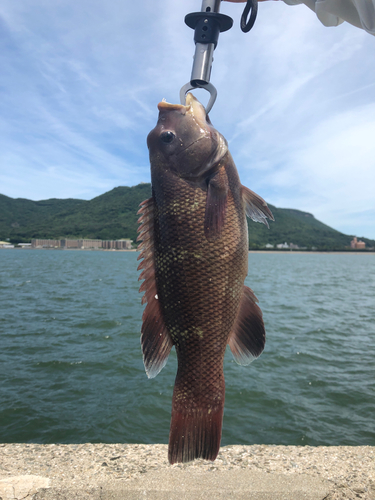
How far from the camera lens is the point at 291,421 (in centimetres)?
911

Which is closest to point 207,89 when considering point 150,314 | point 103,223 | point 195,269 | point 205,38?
point 205,38

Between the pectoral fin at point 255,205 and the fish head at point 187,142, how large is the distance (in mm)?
308

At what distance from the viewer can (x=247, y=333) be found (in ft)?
7.35

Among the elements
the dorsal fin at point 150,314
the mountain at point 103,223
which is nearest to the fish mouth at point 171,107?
the dorsal fin at point 150,314

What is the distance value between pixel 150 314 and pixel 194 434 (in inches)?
29.2

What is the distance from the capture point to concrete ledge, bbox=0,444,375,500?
13.5ft

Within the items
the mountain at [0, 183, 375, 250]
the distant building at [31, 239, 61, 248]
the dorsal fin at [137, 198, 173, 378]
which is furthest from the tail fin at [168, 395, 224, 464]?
the distant building at [31, 239, 61, 248]

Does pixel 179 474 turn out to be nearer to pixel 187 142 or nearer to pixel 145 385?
pixel 187 142

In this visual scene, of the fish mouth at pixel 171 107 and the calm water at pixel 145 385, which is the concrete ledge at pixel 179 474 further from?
the fish mouth at pixel 171 107

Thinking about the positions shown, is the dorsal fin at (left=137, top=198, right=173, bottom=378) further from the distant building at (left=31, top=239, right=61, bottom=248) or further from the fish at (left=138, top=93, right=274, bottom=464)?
the distant building at (left=31, top=239, right=61, bottom=248)

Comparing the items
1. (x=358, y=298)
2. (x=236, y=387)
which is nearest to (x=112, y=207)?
(x=358, y=298)

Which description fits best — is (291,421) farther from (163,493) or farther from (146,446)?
(163,493)

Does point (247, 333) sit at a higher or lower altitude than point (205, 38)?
lower

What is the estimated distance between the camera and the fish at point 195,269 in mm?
2033
